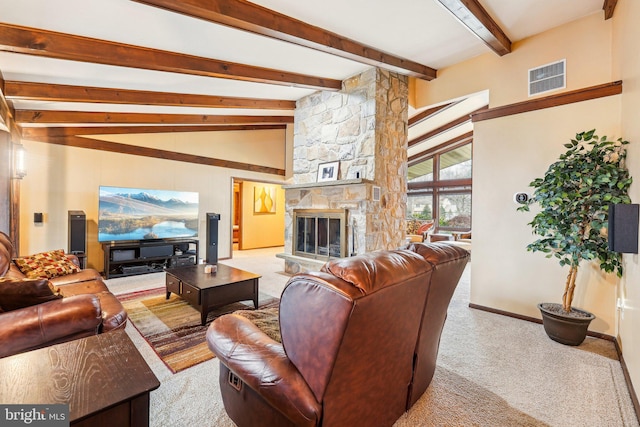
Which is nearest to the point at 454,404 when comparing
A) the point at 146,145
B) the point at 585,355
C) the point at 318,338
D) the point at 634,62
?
the point at 318,338

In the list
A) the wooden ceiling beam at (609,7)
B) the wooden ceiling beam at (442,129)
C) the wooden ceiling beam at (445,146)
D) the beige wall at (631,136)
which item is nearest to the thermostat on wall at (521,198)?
the beige wall at (631,136)

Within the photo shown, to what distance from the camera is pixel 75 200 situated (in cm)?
478

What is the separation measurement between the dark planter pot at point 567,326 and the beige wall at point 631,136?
9.0 inches

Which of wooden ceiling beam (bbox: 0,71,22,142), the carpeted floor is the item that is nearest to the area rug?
the carpeted floor

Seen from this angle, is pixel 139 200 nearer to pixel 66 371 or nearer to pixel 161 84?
pixel 161 84

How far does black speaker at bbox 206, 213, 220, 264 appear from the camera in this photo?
5887 mm

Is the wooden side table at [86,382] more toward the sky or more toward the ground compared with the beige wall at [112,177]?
more toward the ground

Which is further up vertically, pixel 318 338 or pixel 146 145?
pixel 146 145

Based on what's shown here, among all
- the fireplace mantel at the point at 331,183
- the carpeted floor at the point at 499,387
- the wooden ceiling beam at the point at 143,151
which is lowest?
the carpeted floor at the point at 499,387

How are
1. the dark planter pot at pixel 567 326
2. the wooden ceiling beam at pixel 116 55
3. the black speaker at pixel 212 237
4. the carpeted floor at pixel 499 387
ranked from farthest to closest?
1. the black speaker at pixel 212 237
2. the dark planter pot at pixel 567 326
3. the wooden ceiling beam at pixel 116 55
4. the carpeted floor at pixel 499 387

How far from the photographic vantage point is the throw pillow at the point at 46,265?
2.84 meters

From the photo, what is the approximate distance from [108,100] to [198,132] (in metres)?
2.71

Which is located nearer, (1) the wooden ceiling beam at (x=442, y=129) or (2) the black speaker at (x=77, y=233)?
(2) the black speaker at (x=77, y=233)

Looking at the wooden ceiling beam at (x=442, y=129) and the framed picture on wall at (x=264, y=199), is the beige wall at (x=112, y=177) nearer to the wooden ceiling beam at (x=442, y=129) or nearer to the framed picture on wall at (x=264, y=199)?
the framed picture on wall at (x=264, y=199)
